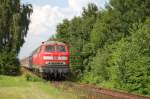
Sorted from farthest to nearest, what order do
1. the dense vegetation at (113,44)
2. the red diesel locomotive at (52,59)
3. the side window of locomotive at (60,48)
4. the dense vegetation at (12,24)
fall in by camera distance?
the dense vegetation at (12,24), the side window of locomotive at (60,48), the red diesel locomotive at (52,59), the dense vegetation at (113,44)

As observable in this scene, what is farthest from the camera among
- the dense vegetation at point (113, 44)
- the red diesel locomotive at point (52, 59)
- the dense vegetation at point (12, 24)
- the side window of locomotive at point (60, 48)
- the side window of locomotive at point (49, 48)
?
the dense vegetation at point (12, 24)

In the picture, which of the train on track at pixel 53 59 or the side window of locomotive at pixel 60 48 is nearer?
the train on track at pixel 53 59

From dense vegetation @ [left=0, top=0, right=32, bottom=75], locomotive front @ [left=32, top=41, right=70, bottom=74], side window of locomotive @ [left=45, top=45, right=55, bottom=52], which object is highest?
dense vegetation @ [left=0, top=0, right=32, bottom=75]

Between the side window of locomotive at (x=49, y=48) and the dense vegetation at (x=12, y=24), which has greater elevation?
the dense vegetation at (x=12, y=24)

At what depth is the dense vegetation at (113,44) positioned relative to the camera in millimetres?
30469

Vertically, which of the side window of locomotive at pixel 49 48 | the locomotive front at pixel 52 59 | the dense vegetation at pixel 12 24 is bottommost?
the locomotive front at pixel 52 59

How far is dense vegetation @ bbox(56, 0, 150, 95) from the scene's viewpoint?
30.5 metres

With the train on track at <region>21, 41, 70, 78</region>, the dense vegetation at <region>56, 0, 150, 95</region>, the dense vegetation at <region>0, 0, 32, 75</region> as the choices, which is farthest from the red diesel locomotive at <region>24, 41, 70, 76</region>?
the dense vegetation at <region>0, 0, 32, 75</region>

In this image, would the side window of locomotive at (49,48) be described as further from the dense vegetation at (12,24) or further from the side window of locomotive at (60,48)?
the dense vegetation at (12,24)

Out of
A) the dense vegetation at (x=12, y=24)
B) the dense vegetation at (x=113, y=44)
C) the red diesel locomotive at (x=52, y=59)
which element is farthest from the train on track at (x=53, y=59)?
the dense vegetation at (x=12, y=24)

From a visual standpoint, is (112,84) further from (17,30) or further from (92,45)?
(17,30)

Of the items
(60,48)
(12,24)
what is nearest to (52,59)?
(60,48)

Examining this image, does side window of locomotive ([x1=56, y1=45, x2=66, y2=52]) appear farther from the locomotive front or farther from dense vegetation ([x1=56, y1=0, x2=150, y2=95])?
dense vegetation ([x1=56, y1=0, x2=150, y2=95])

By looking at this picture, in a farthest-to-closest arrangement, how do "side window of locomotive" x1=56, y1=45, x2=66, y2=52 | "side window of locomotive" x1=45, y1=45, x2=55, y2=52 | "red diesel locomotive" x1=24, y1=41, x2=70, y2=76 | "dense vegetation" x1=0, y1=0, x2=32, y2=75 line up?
1. "dense vegetation" x1=0, y1=0, x2=32, y2=75
2. "side window of locomotive" x1=56, y1=45, x2=66, y2=52
3. "side window of locomotive" x1=45, y1=45, x2=55, y2=52
4. "red diesel locomotive" x1=24, y1=41, x2=70, y2=76
